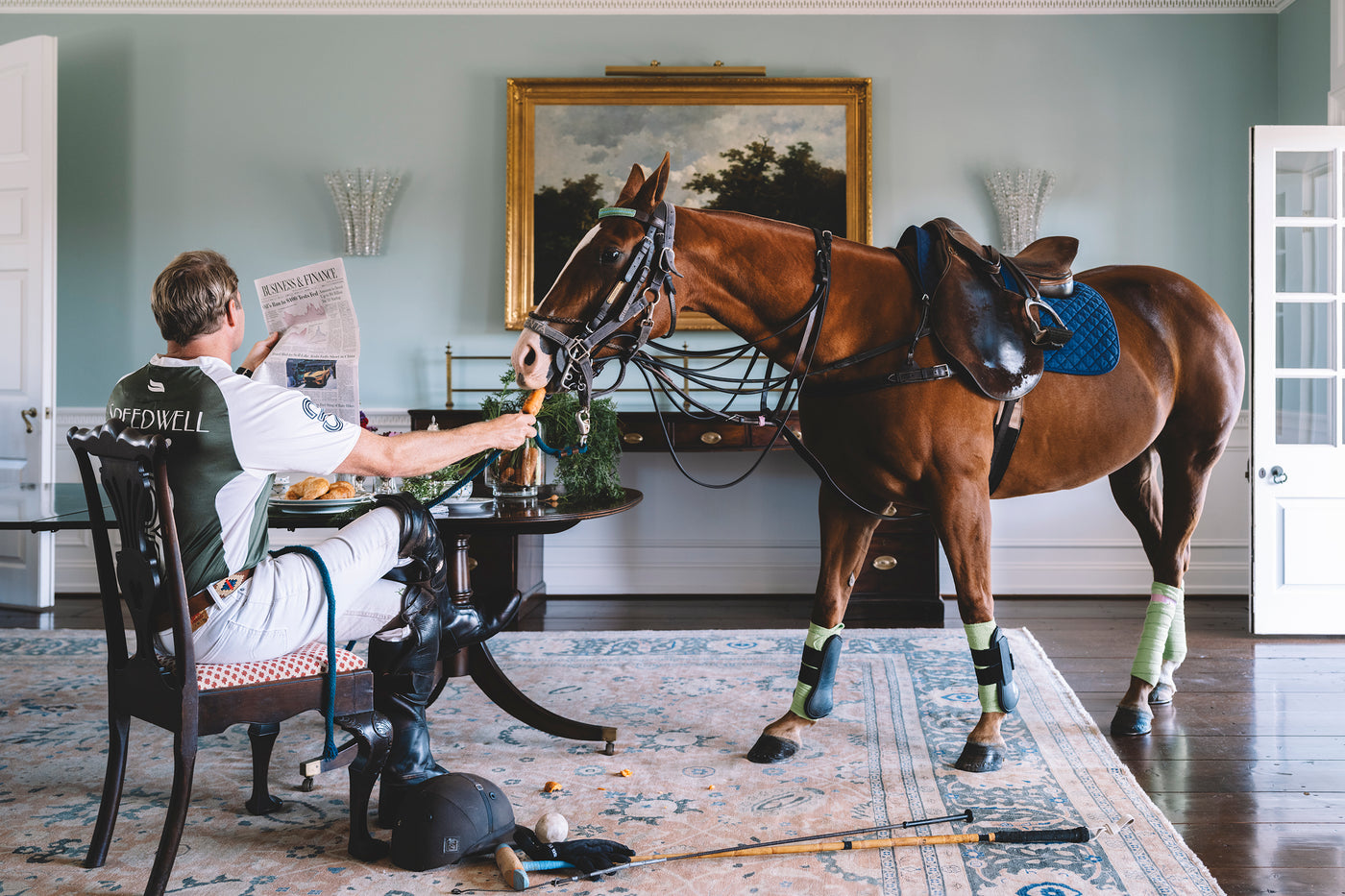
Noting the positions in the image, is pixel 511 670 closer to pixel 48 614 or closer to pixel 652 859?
pixel 652 859

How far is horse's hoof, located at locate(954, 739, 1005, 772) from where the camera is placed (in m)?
2.32

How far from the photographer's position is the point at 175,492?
1680 mm

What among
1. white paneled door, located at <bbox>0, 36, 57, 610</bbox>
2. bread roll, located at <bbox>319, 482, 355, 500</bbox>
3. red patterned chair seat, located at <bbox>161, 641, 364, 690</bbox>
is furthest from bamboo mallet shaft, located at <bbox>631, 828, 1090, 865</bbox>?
white paneled door, located at <bbox>0, 36, 57, 610</bbox>

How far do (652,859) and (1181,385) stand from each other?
199cm

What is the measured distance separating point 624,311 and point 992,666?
A: 1.24 meters

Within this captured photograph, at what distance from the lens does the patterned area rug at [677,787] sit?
181cm

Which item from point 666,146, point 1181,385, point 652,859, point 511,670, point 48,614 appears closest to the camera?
point 652,859

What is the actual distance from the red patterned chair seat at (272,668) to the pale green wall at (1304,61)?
4488 millimetres

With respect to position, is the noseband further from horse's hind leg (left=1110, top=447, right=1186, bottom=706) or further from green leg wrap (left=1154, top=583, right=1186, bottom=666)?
green leg wrap (left=1154, top=583, right=1186, bottom=666)

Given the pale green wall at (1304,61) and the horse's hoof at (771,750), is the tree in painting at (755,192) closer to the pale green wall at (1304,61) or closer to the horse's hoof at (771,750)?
the pale green wall at (1304,61)

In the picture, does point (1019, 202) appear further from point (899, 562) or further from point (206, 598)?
point (206, 598)

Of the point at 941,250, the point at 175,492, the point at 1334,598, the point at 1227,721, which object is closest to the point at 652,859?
the point at 175,492

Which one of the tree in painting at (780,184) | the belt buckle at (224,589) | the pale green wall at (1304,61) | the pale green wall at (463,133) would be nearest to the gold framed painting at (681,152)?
the tree in painting at (780,184)

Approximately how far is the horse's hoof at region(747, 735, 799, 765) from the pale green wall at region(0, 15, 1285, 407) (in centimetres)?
279
